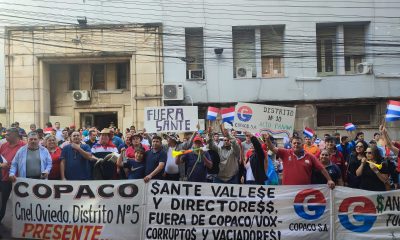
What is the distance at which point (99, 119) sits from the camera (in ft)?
66.2

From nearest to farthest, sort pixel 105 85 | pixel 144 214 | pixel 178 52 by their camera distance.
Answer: pixel 144 214
pixel 178 52
pixel 105 85

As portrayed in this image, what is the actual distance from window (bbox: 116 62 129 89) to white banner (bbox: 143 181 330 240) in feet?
42.8

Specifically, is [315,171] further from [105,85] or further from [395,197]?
[105,85]

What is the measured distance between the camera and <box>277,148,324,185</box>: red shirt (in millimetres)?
7438

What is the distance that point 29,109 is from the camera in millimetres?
18453

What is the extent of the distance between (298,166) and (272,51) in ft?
39.9

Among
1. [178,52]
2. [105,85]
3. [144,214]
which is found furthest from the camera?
[105,85]

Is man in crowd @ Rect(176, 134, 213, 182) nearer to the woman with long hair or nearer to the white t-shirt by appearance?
the white t-shirt

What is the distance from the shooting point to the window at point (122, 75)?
1984 cm

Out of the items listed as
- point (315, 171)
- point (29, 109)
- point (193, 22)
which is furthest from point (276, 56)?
point (315, 171)

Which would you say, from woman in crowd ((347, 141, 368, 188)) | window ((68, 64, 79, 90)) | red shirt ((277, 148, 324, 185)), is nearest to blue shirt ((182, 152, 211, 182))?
red shirt ((277, 148, 324, 185))

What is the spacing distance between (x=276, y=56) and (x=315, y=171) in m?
12.0

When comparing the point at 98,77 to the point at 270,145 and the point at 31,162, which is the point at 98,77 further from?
the point at 270,145

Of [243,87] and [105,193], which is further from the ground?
[243,87]
